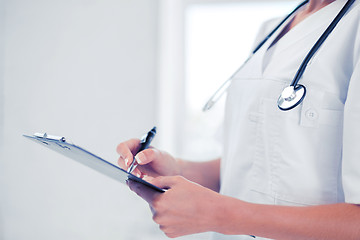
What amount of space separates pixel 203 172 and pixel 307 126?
37 cm

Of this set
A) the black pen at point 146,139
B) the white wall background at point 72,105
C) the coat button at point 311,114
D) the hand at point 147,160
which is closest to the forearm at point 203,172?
the hand at point 147,160

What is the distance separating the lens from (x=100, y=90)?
1.34 metres

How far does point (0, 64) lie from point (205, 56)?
91cm

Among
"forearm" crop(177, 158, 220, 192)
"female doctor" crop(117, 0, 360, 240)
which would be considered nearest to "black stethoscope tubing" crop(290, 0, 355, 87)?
"female doctor" crop(117, 0, 360, 240)

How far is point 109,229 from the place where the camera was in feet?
3.37

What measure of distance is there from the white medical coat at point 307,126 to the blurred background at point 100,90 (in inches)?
11.4

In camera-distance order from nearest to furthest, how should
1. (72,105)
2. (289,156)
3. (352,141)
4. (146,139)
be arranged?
1. (352,141)
2. (289,156)
3. (146,139)
4. (72,105)

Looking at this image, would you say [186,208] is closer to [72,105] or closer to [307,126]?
[307,126]

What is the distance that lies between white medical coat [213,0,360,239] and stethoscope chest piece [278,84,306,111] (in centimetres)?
3

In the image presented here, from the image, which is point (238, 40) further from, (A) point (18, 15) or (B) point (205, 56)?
(A) point (18, 15)

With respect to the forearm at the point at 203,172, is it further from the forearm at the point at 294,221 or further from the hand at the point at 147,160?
the forearm at the point at 294,221

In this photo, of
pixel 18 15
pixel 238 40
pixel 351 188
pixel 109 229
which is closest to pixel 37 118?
pixel 18 15

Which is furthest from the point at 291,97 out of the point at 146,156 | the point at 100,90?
the point at 100,90

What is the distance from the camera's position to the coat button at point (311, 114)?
52 centimetres
